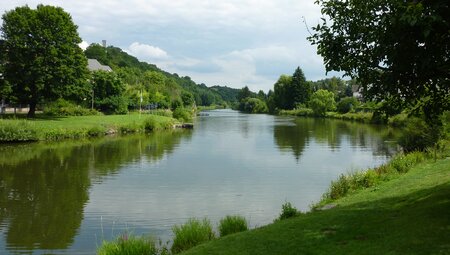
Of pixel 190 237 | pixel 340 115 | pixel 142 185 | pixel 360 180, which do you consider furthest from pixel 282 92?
pixel 190 237

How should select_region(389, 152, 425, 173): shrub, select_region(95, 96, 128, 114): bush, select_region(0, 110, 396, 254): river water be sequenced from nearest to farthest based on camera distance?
select_region(0, 110, 396, 254): river water, select_region(389, 152, 425, 173): shrub, select_region(95, 96, 128, 114): bush

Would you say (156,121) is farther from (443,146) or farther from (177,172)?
(443,146)

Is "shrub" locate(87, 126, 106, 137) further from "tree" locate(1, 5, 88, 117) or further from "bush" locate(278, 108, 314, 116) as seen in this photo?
"bush" locate(278, 108, 314, 116)

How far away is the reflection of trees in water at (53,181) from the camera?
50.2 feet

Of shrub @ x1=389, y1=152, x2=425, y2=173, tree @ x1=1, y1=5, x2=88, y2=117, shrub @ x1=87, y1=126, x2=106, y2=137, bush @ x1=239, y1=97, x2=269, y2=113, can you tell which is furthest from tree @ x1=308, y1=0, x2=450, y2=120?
bush @ x1=239, y1=97, x2=269, y2=113

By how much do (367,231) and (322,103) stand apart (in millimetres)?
109872

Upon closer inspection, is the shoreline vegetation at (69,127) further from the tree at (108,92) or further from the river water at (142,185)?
the tree at (108,92)

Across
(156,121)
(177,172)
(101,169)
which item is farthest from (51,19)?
(177,172)

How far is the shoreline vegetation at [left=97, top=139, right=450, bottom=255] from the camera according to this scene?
8.44m

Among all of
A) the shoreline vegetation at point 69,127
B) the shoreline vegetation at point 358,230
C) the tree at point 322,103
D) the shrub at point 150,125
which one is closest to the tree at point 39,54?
the shoreline vegetation at point 69,127

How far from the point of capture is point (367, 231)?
377 inches

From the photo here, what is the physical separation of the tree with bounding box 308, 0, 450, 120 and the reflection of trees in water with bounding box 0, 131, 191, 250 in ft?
34.2

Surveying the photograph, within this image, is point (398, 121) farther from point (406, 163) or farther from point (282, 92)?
point (282, 92)

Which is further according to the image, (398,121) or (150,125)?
(398,121)
